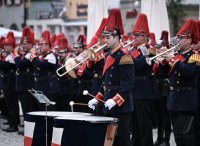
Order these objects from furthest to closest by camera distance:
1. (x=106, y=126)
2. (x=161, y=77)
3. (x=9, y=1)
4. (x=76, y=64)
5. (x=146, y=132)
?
(x=9, y=1) < (x=76, y=64) < (x=161, y=77) < (x=146, y=132) < (x=106, y=126)

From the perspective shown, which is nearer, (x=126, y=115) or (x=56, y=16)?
(x=126, y=115)

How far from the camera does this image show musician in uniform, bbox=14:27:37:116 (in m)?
14.7

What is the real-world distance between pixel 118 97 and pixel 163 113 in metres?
3.82

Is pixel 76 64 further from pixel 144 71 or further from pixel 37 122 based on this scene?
pixel 37 122

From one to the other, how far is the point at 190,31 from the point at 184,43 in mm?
217

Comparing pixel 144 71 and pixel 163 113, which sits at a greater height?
pixel 144 71

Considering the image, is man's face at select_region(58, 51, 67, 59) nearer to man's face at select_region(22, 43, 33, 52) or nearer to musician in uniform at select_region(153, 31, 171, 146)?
man's face at select_region(22, 43, 33, 52)

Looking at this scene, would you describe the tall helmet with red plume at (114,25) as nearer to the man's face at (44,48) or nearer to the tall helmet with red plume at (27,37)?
the man's face at (44,48)

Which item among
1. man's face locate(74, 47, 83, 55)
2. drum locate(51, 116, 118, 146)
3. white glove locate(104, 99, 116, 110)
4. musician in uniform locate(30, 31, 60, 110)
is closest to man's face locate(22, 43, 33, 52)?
musician in uniform locate(30, 31, 60, 110)

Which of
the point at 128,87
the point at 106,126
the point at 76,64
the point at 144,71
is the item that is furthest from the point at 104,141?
the point at 76,64

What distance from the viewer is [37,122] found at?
32.9 feet

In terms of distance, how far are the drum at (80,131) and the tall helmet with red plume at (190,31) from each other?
6.05 ft

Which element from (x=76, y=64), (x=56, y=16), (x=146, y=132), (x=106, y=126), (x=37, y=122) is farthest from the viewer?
(x=56, y=16)

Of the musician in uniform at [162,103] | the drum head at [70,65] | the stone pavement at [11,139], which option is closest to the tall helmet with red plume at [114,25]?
the musician in uniform at [162,103]
